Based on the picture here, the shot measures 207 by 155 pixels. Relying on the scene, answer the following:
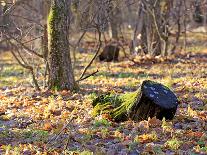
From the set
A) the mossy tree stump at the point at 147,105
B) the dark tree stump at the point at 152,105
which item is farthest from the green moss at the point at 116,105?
the dark tree stump at the point at 152,105

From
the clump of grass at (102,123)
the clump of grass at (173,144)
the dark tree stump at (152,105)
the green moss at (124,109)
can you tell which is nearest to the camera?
the clump of grass at (173,144)

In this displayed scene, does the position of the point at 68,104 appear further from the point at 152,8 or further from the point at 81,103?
the point at 152,8

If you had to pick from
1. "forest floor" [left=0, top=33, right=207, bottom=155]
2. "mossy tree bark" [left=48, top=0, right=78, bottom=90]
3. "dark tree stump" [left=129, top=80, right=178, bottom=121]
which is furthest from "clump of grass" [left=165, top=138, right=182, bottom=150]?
"mossy tree bark" [left=48, top=0, right=78, bottom=90]

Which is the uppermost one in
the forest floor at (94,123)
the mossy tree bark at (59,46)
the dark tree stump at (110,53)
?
the mossy tree bark at (59,46)

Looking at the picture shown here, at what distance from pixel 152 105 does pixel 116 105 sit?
110 cm

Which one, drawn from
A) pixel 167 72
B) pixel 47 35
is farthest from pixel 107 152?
pixel 167 72

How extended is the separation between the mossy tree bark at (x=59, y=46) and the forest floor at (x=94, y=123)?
15.7 inches

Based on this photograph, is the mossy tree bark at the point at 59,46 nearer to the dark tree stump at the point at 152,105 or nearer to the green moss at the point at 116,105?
the green moss at the point at 116,105

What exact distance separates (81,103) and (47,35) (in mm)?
3210

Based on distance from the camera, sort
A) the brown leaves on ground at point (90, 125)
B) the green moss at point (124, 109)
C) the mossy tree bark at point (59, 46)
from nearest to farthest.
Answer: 1. the brown leaves on ground at point (90, 125)
2. the green moss at point (124, 109)
3. the mossy tree bark at point (59, 46)

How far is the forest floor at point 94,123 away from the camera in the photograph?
27.6 feet

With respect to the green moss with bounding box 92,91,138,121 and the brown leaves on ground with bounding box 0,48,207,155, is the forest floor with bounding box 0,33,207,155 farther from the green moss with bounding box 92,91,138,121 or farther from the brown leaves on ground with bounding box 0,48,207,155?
the green moss with bounding box 92,91,138,121

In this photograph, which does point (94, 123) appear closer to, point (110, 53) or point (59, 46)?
point (59, 46)

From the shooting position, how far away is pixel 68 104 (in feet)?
39.3
